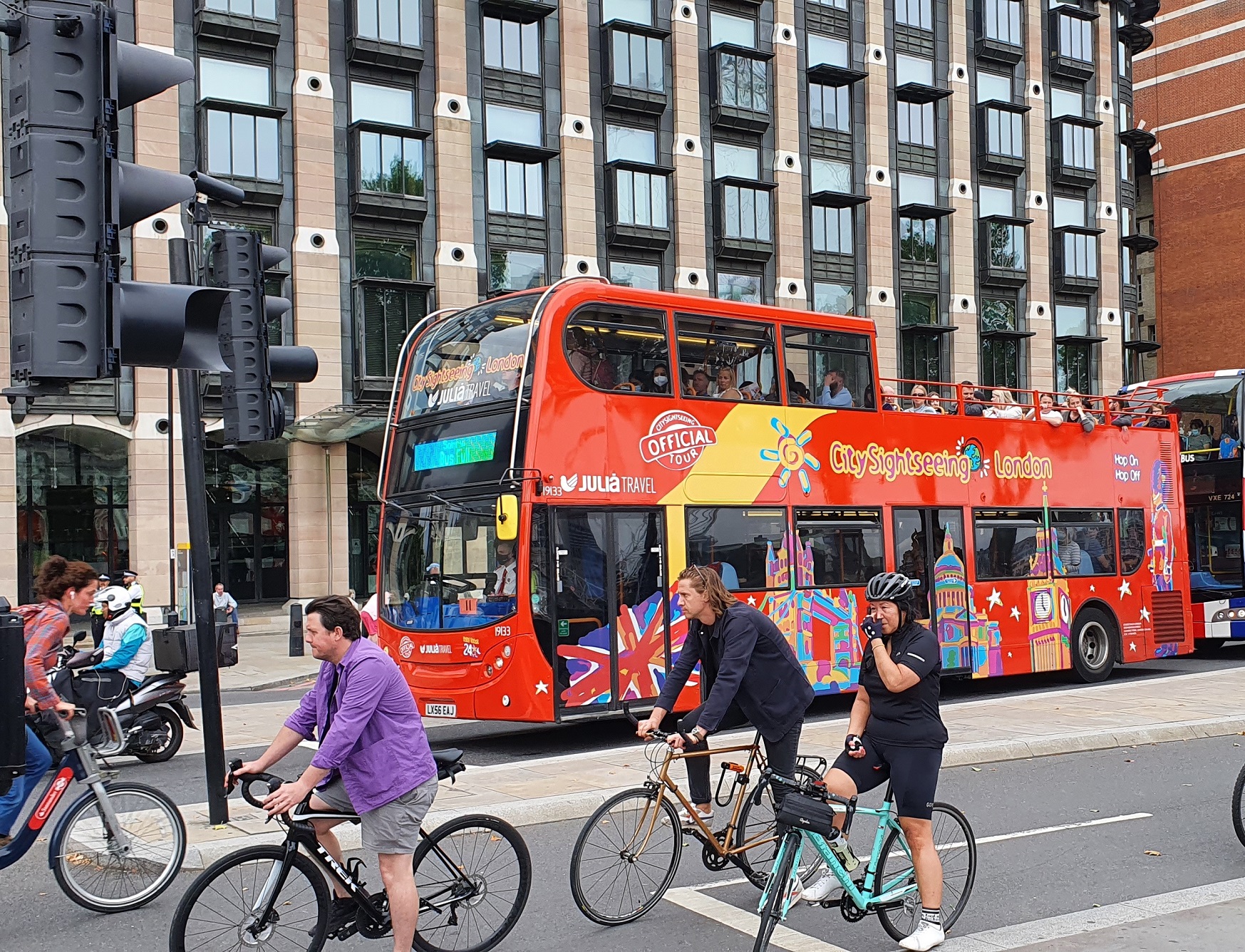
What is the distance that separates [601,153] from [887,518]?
85.1ft

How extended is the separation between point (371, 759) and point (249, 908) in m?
0.76

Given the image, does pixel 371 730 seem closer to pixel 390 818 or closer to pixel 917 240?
pixel 390 818

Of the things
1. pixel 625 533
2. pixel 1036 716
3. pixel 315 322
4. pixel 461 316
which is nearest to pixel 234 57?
pixel 315 322

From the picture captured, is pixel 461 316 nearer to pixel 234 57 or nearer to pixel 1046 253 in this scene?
pixel 234 57

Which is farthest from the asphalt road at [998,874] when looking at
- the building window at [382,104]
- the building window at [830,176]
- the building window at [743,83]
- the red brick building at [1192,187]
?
the red brick building at [1192,187]

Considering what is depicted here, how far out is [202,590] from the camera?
8617mm

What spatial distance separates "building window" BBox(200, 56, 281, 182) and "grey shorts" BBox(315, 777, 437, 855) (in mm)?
30097

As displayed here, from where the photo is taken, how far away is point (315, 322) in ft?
112

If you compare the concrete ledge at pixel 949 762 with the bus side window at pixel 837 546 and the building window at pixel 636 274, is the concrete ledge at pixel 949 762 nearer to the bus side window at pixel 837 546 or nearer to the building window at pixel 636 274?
the bus side window at pixel 837 546

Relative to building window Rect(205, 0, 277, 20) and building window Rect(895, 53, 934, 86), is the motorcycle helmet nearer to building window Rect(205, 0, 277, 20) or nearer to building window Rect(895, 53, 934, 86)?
building window Rect(205, 0, 277, 20)

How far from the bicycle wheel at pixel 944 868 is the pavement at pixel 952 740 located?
2.39 m

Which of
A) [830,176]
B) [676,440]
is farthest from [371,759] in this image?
[830,176]

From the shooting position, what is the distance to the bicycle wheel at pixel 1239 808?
25.3 ft

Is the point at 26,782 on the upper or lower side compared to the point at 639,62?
lower
